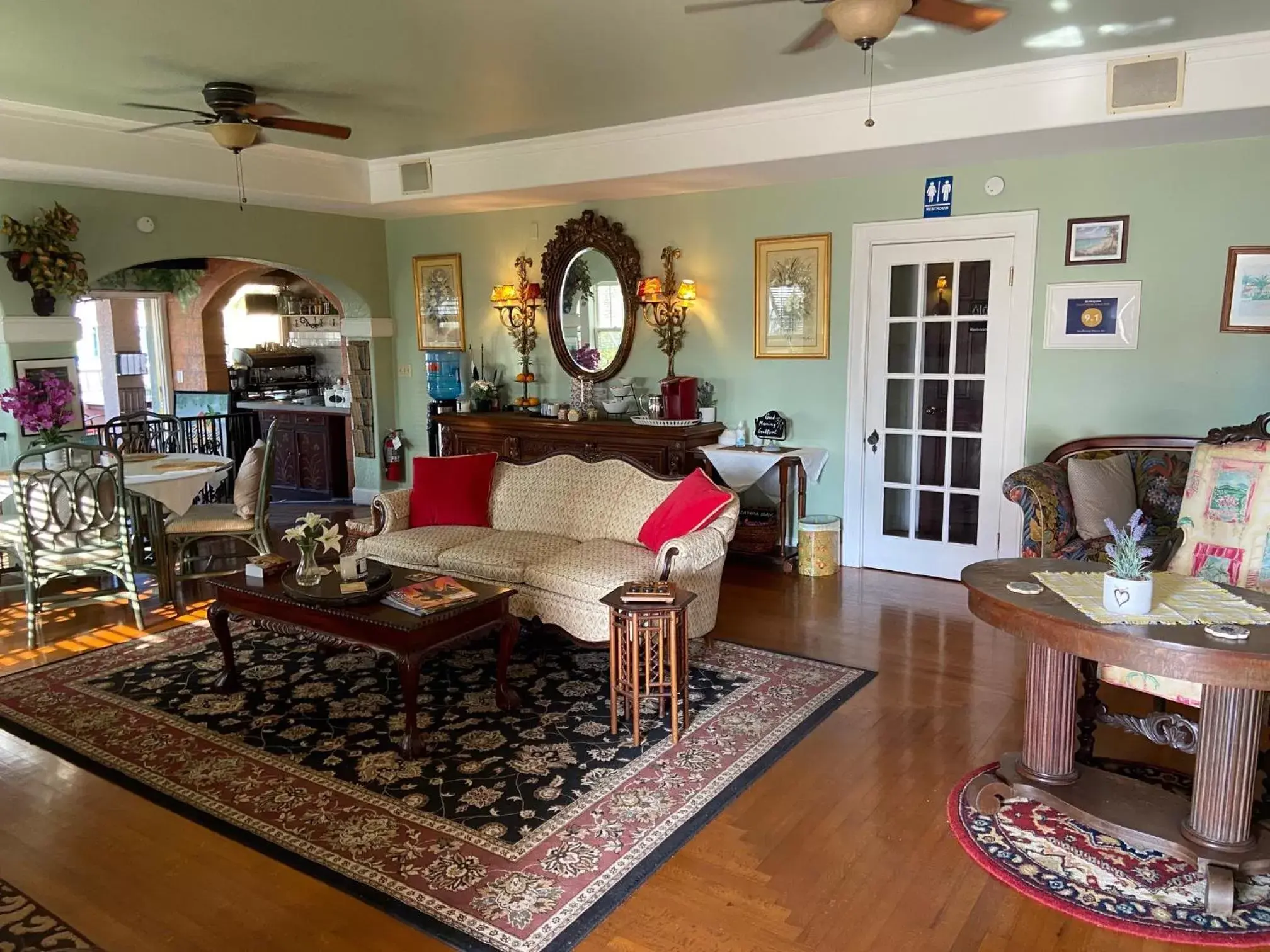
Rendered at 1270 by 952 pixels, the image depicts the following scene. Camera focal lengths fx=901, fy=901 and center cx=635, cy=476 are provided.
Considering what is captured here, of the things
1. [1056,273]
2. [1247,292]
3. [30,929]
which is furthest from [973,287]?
[30,929]

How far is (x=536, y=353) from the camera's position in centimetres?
720

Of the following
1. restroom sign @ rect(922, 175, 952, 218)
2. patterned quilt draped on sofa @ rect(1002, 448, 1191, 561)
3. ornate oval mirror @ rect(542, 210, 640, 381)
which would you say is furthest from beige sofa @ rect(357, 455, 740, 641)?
restroom sign @ rect(922, 175, 952, 218)

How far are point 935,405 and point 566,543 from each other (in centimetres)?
252

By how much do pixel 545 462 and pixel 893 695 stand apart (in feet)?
7.67

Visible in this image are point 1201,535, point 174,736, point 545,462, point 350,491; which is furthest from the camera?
point 350,491

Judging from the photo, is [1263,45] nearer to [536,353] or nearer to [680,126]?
[680,126]

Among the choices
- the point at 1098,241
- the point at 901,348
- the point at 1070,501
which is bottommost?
the point at 1070,501

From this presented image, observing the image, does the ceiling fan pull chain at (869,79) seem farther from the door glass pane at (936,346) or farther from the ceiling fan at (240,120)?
the ceiling fan at (240,120)

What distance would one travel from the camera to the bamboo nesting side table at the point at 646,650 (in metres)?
3.35

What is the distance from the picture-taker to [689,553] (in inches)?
153

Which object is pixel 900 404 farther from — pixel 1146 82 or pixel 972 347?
pixel 1146 82

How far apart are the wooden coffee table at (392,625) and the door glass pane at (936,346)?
3.16 m

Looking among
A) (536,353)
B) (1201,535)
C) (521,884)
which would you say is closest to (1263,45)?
(1201,535)

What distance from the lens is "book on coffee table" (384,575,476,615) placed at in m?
3.47
